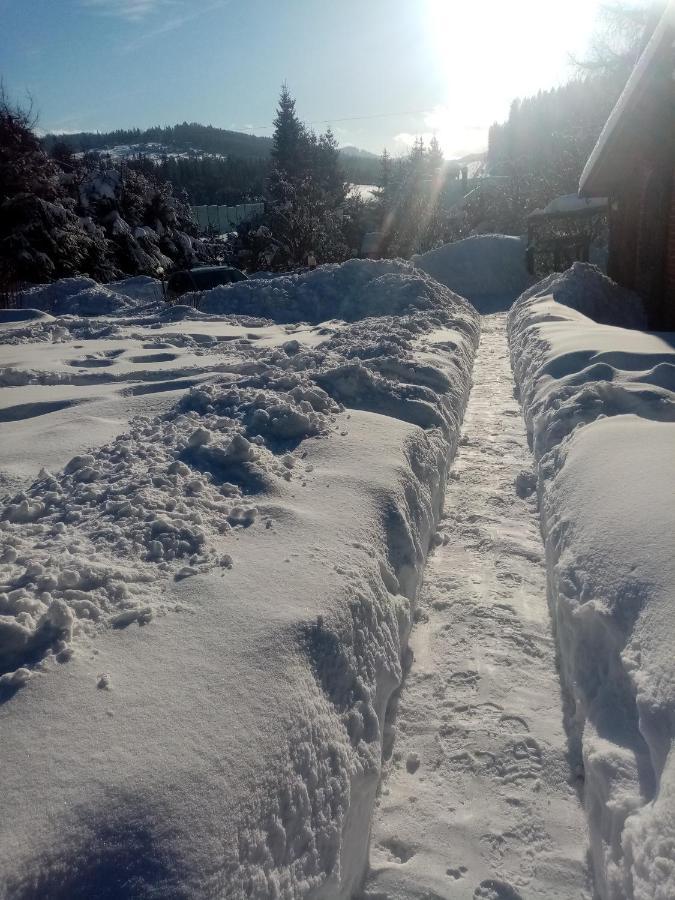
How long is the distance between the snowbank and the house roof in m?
5.78

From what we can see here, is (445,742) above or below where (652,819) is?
below

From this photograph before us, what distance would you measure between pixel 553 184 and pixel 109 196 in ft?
65.4

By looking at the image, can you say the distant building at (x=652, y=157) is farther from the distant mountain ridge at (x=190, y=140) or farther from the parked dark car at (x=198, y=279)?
the distant mountain ridge at (x=190, y=140)

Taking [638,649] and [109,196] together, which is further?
[109,196]

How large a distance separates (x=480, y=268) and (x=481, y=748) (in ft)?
58.0

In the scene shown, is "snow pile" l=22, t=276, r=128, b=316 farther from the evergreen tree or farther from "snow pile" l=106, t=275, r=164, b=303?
the evergreen tree

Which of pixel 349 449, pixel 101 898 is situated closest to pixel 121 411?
pixel 349 449

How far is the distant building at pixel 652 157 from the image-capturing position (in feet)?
22.3

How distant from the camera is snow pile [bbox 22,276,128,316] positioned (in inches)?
507

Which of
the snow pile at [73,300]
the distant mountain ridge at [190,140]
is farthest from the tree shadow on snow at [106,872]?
the distant mountain ridge at [190,140]

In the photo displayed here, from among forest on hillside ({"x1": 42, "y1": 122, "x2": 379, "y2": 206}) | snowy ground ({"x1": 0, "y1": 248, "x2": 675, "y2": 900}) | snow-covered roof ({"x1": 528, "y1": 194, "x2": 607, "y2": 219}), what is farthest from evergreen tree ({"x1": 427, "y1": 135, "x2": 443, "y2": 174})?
snowy ground ({"x1": 0, "y1": 248, "x2": 675, "y2": 900})

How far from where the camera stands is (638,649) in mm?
1988

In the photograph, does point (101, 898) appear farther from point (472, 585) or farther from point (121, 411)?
point (121, 411)

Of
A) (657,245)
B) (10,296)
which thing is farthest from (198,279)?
(657,245)
